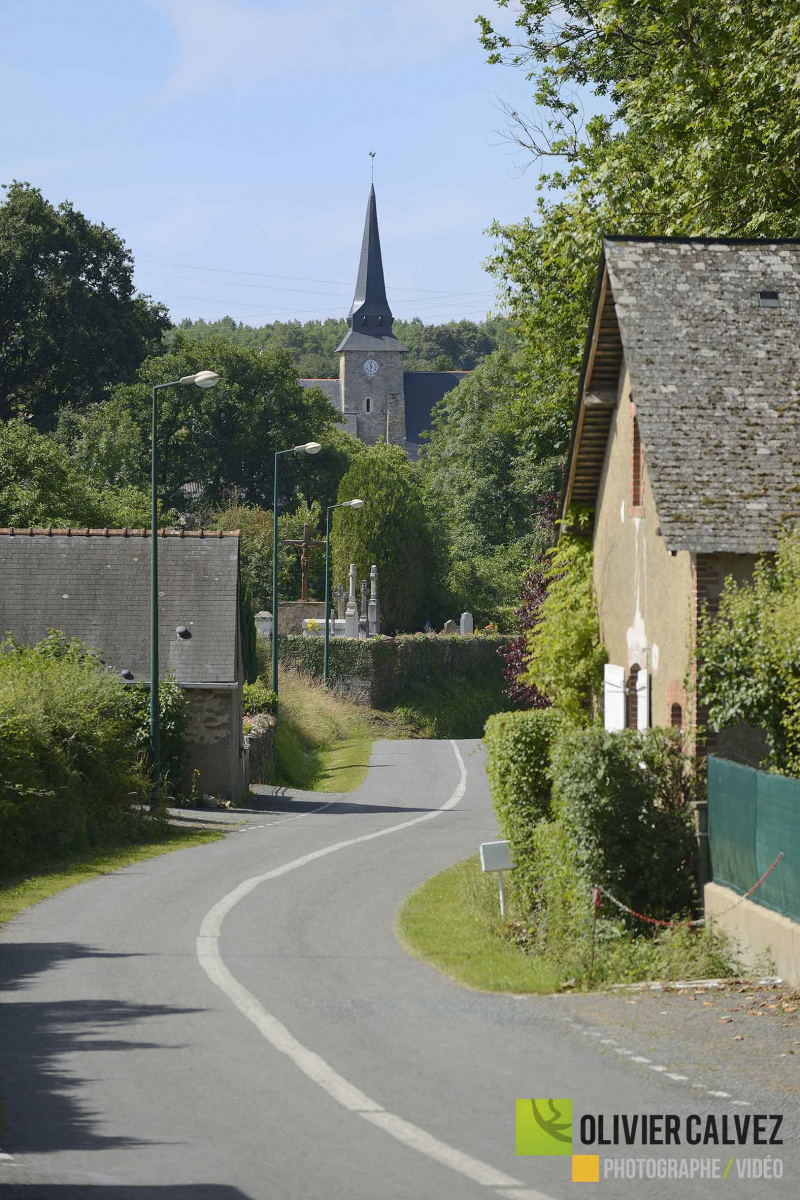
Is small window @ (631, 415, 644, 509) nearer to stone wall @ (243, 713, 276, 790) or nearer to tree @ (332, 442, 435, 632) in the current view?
stone wall @ (243, 713, 276, 790)

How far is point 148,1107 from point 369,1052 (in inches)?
85.5

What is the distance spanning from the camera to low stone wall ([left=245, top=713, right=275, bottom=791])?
35250mm

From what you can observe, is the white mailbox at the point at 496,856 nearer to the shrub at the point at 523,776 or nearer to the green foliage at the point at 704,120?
the shrub at the point at 523,776

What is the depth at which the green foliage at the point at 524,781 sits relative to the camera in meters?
17.5

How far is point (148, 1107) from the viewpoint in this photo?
29.5 feet

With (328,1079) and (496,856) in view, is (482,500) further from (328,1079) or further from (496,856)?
(328,1079)

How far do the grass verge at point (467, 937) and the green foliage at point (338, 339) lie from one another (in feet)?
443

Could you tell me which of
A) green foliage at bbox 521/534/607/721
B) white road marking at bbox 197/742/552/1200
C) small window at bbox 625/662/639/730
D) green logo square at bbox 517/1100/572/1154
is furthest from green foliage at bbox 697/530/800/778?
green logo square at bbox 517/1100/572/1154

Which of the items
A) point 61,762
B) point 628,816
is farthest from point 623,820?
point 61,762

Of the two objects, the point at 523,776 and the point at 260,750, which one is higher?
the point at 523,776

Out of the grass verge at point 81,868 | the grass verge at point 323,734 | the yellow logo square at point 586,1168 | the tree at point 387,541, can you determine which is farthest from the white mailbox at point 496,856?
the tree at point 387,541

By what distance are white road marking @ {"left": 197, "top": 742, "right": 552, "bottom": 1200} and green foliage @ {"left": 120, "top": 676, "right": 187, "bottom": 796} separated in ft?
34.5

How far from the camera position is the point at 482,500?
8012cm

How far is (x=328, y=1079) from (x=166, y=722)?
1983 cm
